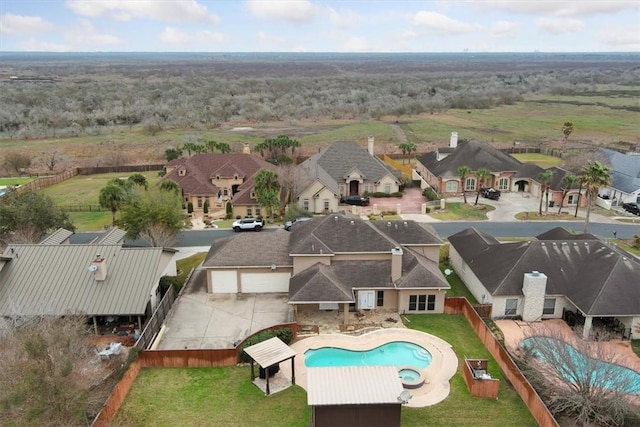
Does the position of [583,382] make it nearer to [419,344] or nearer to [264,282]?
[419,344]

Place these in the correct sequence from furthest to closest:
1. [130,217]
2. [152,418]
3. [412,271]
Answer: [130,217]
[412,271]
[152,418]

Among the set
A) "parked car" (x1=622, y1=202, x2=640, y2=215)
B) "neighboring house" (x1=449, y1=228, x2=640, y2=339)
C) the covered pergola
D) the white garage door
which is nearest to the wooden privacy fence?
"neighboring house" (x1=449, y1=228, x2=640, y2=339)

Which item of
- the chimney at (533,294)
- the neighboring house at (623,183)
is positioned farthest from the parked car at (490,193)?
the chimney at (533,294)

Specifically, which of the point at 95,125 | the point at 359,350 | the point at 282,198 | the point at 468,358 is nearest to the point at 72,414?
the point at 359,350

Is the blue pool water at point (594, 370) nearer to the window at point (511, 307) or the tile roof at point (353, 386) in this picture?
the tile roof at point (353, 386)

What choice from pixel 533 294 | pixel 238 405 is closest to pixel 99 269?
pixel 238 405

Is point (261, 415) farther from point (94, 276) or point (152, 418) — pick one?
point (94, 276)
